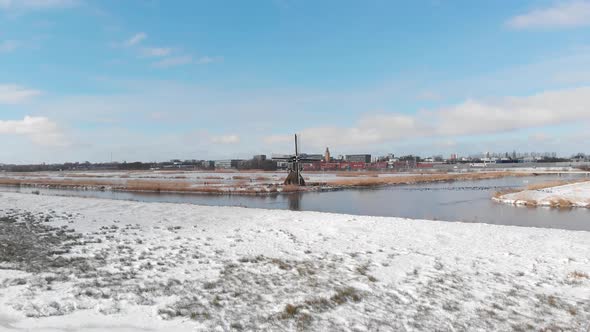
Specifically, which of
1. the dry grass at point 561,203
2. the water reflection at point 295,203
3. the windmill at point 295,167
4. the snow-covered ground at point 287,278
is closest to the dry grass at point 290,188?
the windmill at point 295,167

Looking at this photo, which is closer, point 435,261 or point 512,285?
point 512,285

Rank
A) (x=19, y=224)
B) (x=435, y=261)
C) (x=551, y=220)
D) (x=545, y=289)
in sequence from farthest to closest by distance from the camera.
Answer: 1. (x=551, y=220)
2. (x=19, y=224)
3. (x=435, y=261)
4. (x=545, y=289)

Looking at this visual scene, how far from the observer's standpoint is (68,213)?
54.1 feet

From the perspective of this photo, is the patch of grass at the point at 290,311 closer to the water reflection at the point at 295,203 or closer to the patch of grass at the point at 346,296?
the patch of grass at the point at 346,296

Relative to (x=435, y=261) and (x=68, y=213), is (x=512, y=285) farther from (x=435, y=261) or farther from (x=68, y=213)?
(x=68, y=213)

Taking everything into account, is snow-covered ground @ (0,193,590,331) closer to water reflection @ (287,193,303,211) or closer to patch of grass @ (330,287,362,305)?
patch of grass @ (330,287,362,305)

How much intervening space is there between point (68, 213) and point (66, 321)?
13164mm

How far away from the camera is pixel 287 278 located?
7.65 metres

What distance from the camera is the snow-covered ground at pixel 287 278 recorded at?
5.54 m

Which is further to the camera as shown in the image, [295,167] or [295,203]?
[295,167]

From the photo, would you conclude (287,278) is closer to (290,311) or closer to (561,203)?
(290,311)

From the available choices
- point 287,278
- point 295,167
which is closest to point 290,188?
point 295,167

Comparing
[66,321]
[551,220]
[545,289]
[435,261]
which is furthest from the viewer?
[551,220]

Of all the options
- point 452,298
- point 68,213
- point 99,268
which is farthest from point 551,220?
point 68,213
